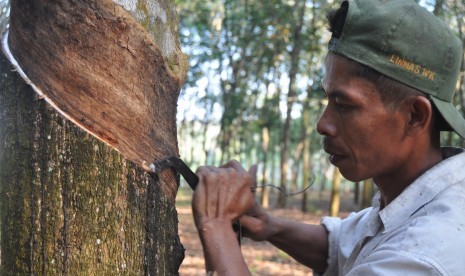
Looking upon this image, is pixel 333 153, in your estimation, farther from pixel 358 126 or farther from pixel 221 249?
pixel 221 249

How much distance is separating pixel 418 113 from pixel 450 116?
0.37 feet

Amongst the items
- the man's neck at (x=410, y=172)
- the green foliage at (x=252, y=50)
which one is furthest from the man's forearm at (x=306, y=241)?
the green foliage at (x=252, y=50)

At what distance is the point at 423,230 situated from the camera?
1.43 metres

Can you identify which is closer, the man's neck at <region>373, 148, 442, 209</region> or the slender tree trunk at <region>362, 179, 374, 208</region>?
the man's neck at <region>373, 148, 442, 209</region>

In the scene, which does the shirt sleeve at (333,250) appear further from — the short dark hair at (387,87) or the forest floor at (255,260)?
the forest floor at (255,260)

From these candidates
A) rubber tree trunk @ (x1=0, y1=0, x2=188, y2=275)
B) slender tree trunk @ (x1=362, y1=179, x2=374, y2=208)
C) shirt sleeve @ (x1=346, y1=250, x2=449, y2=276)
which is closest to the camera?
shirt sleeve @ (x1=346, y1=250, x2=449, y2=276)

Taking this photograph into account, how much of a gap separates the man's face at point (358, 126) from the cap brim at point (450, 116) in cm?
12

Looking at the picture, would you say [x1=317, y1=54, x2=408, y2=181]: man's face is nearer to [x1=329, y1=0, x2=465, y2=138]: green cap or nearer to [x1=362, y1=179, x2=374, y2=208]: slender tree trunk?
[x1=329, y1=0, x2=465, y2=138]: green cap

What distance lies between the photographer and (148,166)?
1.64 metres

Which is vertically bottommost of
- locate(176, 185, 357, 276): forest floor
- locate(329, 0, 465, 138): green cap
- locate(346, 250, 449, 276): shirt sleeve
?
locate(176, 185, 357, 276): forest floor

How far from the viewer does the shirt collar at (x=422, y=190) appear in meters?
1.63

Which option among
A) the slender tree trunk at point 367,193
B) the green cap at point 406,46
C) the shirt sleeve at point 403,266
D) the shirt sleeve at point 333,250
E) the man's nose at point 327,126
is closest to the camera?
the shirt sleeve at point 403,266

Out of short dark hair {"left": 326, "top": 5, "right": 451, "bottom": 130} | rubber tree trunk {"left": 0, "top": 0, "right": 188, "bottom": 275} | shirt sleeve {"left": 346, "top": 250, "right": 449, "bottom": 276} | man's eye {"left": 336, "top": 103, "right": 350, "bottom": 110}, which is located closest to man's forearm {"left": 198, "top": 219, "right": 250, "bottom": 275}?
rubber tree trunk {"left": 0, "top": 0, "right": 188, "bottom": 275}

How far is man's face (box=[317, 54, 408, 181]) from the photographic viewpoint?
5.37ft
